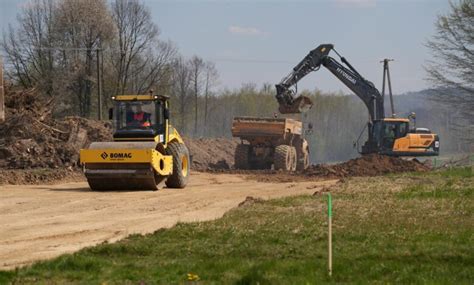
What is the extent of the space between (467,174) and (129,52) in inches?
1382

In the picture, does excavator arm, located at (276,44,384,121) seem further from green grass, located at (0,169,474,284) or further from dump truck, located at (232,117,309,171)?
green grass, located at (0,169,474,284)

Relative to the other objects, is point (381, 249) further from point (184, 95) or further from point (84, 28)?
point (184, 95)

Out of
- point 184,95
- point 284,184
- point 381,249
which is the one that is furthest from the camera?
point 184,95

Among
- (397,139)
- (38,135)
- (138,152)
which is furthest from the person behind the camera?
(397,139)

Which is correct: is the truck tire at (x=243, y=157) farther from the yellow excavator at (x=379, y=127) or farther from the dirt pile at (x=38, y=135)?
→ the dirt pile at (x=38, y=135)

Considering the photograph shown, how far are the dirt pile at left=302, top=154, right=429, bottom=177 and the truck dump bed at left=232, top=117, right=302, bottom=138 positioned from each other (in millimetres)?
2488

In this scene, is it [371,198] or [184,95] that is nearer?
[371,198]

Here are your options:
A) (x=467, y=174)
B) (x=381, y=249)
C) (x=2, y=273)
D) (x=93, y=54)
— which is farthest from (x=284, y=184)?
(x=93, y=54)

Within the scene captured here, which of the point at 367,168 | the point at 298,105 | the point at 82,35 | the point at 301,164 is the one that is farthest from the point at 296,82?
the point at 82,35

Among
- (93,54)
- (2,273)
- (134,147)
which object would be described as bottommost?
(2,273)

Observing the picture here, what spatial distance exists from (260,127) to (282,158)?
6.35 feet

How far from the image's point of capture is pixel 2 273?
10.5 m

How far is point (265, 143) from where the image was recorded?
3772 centimetres

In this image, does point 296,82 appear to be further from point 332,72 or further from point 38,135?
point 38,135
